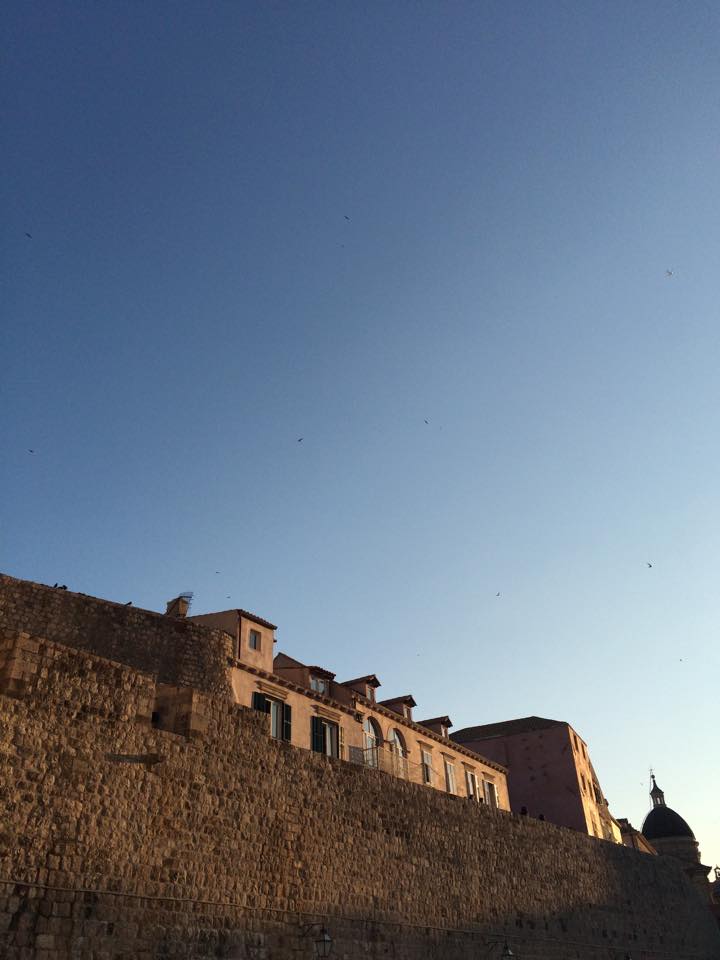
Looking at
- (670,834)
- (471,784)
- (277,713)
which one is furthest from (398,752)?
(670,834)

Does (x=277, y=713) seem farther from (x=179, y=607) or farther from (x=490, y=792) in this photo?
(x=490, y=792)

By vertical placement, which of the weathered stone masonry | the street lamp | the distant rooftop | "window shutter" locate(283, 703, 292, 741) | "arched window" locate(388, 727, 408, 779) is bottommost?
the street lamp

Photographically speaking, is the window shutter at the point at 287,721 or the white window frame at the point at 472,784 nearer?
the window shutter at the point at 287,721

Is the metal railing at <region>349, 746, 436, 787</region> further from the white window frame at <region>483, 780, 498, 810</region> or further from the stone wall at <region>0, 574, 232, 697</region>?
the stone wall at <region>0, 574, 232, 697</region>

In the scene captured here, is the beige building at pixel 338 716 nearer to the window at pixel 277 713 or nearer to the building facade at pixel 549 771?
the window at pixel 277 713

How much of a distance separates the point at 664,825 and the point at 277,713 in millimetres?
56941

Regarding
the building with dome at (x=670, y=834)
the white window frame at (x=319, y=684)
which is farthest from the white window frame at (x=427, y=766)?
the building with dome at (x=670, y=834)

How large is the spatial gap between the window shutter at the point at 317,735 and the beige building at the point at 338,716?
0.10 feet

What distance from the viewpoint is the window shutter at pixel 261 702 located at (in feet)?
81.5

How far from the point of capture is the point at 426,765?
33250 mm

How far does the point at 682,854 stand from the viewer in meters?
67.1

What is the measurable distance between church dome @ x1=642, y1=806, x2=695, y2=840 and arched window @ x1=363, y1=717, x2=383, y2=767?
48145mm

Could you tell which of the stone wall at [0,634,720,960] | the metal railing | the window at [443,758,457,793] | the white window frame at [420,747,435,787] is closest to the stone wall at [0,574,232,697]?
the stone wall at [0,634,720,960]

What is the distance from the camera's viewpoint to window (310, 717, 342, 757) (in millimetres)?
26844
